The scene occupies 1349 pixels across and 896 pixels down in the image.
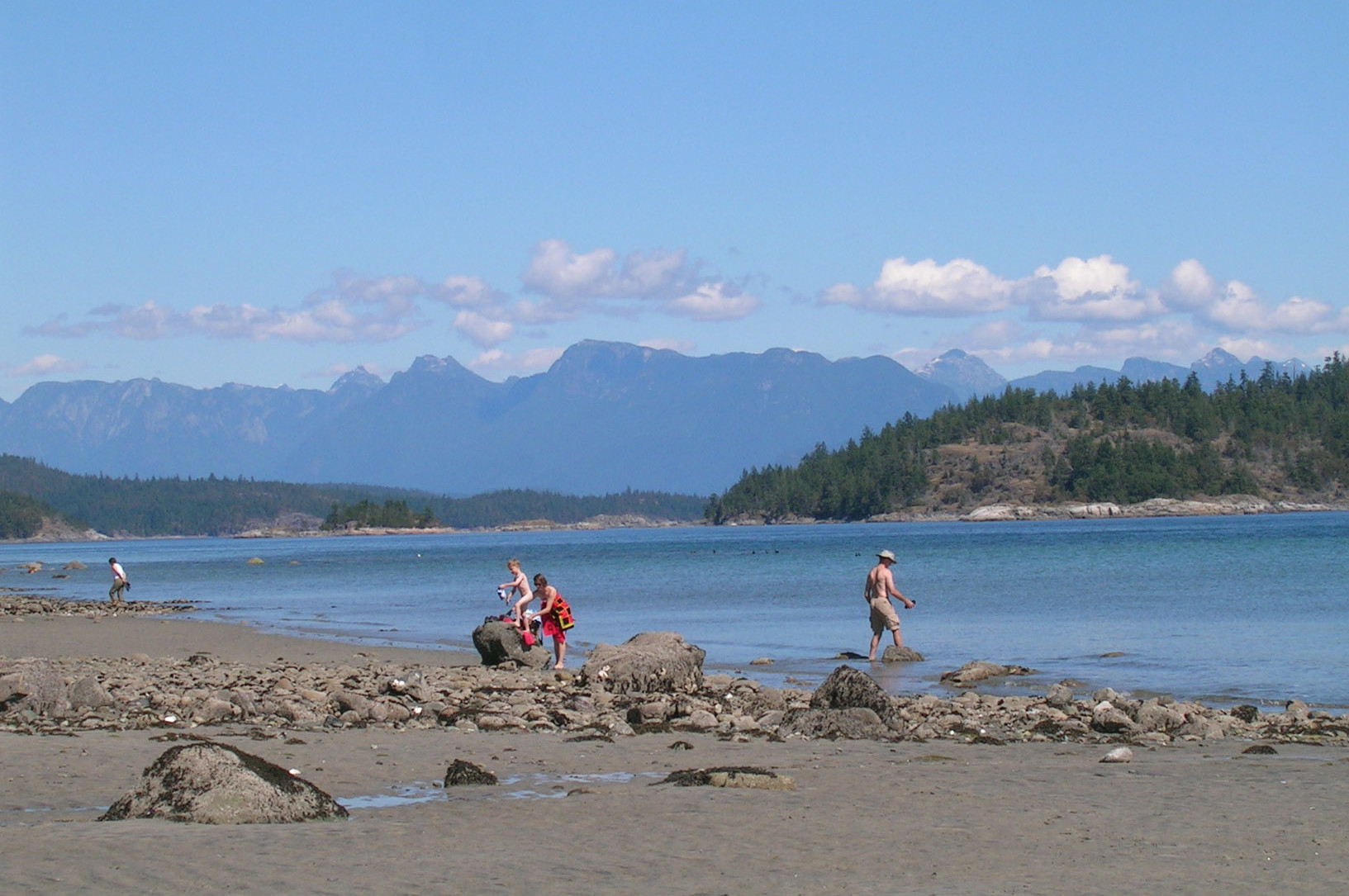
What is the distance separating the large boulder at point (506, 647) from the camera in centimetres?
2583

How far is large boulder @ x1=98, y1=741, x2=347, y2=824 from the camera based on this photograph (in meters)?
10.1

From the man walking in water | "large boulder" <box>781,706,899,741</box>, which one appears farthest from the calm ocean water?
"large boulder" <box>781,706,899,741</box>

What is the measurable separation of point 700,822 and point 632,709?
6987mm

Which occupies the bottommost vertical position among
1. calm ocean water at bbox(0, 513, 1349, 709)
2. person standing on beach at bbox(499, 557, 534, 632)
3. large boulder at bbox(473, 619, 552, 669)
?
calm ocean water at bbox(0, 513, 1349, 709)

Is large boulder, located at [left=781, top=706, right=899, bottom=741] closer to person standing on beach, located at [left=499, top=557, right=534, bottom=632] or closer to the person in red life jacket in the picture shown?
the person in red life jacket

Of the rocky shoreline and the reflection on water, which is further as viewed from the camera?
the rocky shoreline

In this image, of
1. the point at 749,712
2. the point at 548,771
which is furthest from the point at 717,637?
the point at 548,771

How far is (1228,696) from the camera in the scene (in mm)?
21109

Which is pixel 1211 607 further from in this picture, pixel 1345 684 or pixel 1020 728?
pixel 1020 728

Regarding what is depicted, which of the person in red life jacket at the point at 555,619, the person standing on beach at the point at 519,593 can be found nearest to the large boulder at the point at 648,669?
the person in red life jacket at the point at 555,619

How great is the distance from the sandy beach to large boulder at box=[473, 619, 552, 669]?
9.79 m

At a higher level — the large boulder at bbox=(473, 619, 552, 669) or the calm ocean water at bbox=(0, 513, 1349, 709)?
the large boulder at bbox=(473, 619, 552, 669)

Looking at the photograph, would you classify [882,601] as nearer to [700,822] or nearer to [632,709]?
[632,709]

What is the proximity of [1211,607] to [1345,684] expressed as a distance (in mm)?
19695
